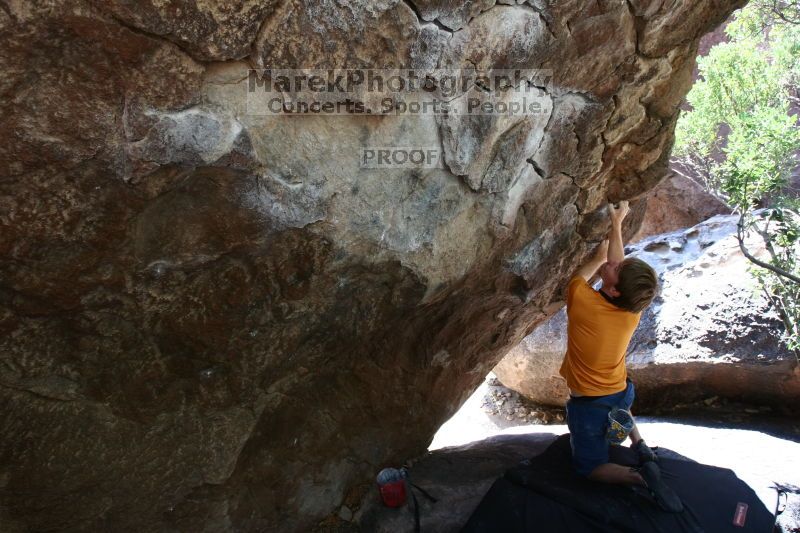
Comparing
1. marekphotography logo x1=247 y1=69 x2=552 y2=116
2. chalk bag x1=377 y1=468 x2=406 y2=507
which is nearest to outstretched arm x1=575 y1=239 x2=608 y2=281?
marekphotography logo x1=247 y1=69 x2=552 y2=116

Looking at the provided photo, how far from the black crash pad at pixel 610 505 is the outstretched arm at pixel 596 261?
3.24 feet

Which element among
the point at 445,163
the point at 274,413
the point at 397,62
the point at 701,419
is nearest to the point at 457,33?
the point at 397,62

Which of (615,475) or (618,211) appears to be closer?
(615,475)

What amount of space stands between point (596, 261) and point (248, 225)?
197 centimetres

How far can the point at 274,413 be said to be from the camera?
2.22m

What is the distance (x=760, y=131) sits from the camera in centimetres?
311

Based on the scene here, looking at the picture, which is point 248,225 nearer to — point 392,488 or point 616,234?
point 392,488

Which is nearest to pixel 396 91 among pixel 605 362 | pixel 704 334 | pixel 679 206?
pixel 605 362

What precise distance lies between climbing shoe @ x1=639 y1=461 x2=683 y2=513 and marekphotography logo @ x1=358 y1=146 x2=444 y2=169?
1712 millimetres

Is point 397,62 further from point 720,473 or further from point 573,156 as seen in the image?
point 720,473

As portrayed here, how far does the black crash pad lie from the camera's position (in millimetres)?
2486

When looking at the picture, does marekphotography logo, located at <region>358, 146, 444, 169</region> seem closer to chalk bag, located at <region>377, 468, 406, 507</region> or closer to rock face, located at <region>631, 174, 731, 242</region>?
chalk bag, located at <region>377, 468, 406, 507</region>

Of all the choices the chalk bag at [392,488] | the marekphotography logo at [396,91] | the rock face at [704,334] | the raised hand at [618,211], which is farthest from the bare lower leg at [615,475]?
the rock face at [704,334]

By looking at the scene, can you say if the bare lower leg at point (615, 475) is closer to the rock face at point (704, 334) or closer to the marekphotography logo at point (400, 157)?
the marekphotography logo at point (400, 157)
